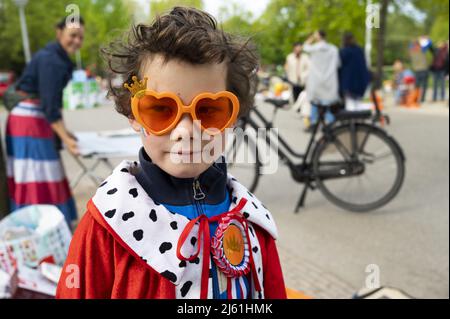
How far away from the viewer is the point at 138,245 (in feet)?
3.46

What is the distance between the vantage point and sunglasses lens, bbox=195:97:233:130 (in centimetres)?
99

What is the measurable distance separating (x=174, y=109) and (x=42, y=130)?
8.80 ft

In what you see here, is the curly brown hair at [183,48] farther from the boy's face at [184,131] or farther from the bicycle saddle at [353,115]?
the bicycle saddle at [353,115]

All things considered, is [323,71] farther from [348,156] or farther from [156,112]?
[156,112]

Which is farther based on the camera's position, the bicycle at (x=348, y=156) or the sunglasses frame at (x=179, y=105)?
the bicycle at (x=348, y=156)

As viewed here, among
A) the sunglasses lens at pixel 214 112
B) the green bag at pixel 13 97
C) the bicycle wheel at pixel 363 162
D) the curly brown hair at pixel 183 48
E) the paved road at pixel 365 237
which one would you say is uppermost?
the curly brown hair at pixel 183 48

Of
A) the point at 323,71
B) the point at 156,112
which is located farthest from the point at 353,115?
the point at 323,71

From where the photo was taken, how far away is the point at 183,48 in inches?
39.3

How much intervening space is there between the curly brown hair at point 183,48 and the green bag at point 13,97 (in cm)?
229

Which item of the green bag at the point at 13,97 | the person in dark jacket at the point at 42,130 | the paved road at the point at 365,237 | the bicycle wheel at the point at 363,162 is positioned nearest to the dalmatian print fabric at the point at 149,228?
the paved road at the point at 365,237

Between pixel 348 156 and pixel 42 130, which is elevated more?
pixel 42 130

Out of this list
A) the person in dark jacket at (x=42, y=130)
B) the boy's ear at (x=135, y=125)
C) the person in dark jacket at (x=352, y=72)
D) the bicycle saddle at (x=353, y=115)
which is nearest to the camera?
the boy's ear at (x=135, y=125)

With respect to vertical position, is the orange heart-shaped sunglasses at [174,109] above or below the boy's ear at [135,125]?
above

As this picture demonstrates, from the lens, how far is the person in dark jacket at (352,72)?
711 centimetres
